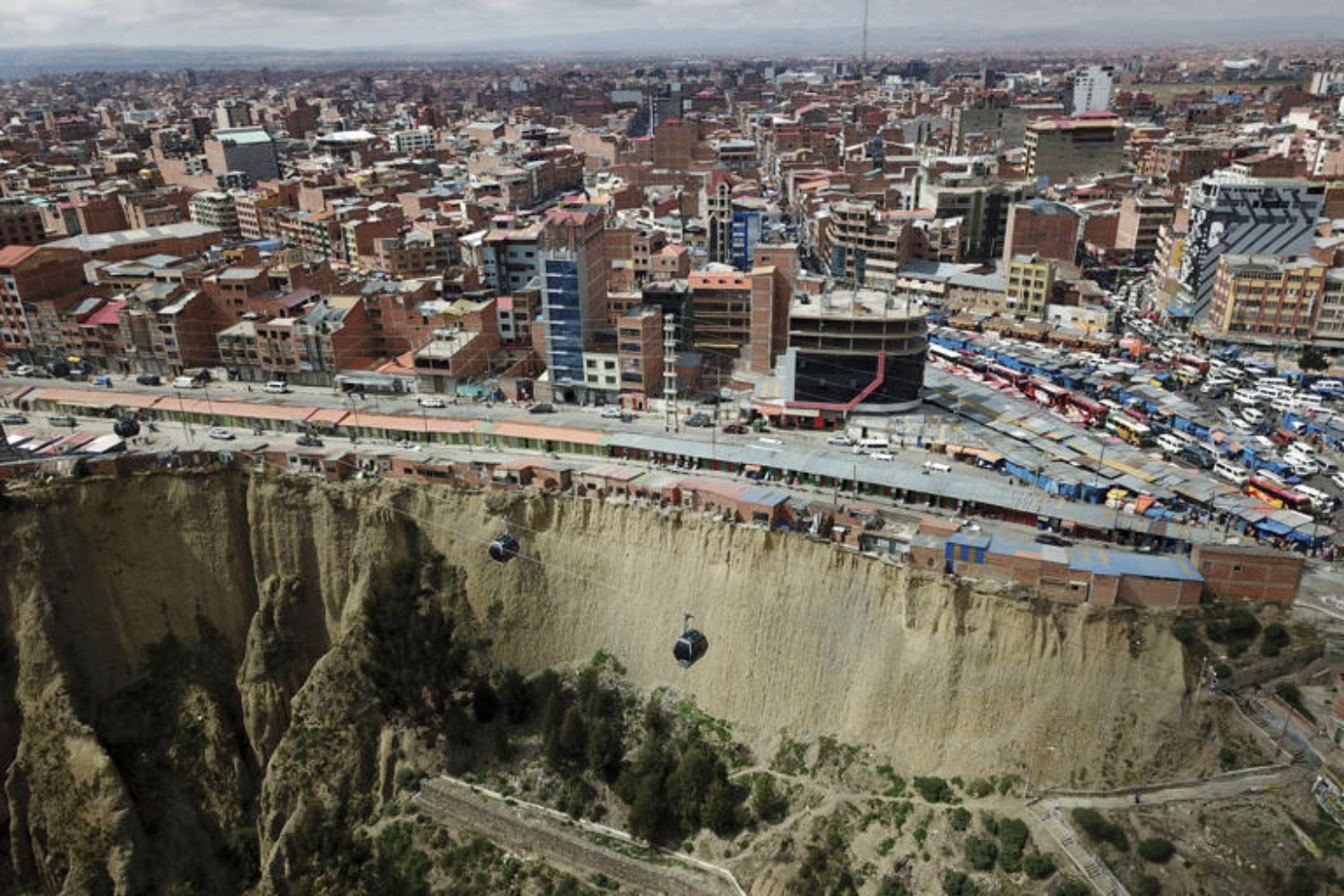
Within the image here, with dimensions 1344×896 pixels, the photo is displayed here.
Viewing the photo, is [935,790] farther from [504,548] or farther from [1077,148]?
[1077,148]

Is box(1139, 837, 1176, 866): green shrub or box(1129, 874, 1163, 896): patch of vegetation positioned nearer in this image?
box(1129, 874, 1163, 896): patch of vegetation

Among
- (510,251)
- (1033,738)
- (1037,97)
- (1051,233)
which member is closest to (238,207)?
(510,251)

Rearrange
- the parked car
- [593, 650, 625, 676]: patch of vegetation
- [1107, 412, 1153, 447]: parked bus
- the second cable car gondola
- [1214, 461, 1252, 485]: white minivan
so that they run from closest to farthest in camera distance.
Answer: the parked car < the second cable car gondola < [593, 650, 625, 676]: patch of vegetation < [1214, 461, 1252, 485]: white minivan < [1107, 412, 1153, 447]: parked bus

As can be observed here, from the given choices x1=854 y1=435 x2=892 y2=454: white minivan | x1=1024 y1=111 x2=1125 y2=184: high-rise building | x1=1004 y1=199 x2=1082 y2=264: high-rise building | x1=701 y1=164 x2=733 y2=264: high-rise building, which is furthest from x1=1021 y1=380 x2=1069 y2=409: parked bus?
x1=1024 y1=111 x2=1125 y2=184: high-rise building

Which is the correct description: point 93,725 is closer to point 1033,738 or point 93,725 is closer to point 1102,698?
point 1033,738

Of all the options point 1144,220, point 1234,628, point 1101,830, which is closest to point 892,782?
point 1101,830

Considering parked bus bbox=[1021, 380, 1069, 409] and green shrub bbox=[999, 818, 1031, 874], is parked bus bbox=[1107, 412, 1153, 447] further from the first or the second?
green shrub bbox=[999, 818, 1031, 874]

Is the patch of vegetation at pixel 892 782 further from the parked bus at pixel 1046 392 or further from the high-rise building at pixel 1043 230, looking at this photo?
the high-rise building at pixel 1043 230

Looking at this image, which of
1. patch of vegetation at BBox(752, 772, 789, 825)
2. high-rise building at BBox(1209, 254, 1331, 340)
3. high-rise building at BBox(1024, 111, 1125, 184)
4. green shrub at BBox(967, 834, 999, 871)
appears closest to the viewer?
green shrub at BBox(967, 834, 999, 871)
